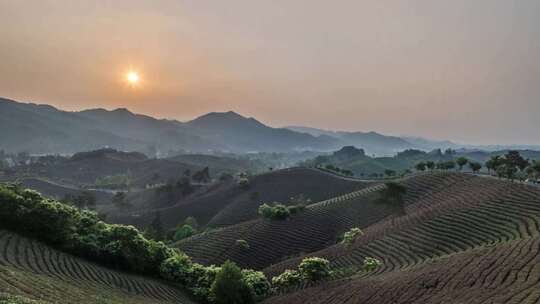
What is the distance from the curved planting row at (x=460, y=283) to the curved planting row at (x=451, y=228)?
22.4 feet

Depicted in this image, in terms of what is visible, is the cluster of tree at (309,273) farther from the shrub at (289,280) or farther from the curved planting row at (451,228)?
the curved planting row at (451,228)

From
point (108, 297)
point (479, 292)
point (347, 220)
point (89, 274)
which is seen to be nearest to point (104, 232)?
point (89, 274)

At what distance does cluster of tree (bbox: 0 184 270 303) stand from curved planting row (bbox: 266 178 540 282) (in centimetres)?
1397

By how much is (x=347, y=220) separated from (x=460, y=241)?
126 ft

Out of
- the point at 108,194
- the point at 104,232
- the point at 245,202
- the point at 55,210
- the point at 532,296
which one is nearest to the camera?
the point at 532,296

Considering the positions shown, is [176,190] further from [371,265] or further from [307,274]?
[371,265]

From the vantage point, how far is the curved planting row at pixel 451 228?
4572cm

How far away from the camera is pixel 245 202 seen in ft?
413

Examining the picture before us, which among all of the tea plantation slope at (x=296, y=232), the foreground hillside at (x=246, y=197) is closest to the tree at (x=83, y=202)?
the foreground hillside at (x=246, y=197)

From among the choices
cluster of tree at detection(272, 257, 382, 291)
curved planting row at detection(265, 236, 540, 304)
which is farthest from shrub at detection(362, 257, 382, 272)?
curved planting row at detection(265, 236, 540, 304)

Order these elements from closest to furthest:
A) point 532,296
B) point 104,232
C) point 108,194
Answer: point 532,296
point 104,232
point 108,194

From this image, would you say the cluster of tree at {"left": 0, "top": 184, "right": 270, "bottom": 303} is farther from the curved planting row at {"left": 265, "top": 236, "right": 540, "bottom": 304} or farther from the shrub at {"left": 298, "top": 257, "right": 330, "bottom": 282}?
the curved planting row at {"left": 265, "top": 236, "right": 540, "bottom": 304}

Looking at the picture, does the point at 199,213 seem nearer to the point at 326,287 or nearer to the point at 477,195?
the point at 477,195

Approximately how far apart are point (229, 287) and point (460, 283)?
856 inches
